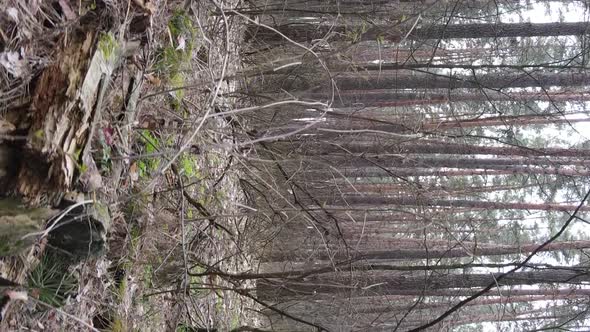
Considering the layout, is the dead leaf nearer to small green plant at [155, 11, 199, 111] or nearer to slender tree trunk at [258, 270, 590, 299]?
small green plant at [155, 11, 199, 111]

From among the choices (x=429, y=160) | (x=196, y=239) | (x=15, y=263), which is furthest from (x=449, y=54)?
(x=15, y=263)

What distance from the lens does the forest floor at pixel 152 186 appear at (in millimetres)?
3078

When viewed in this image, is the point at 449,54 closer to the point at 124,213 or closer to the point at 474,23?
the point at 474,23

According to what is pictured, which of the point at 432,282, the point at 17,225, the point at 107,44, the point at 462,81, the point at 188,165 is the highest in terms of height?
the point at 462,81

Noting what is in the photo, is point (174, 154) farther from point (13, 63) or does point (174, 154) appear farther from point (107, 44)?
point (13, 63)

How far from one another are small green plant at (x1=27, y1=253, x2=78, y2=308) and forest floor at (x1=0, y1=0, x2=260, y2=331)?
63mm

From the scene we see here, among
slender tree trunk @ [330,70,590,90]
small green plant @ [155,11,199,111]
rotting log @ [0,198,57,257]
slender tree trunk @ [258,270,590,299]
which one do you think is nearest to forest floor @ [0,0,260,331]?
small green plant @ [155,11,199,111]

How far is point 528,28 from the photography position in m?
6.75

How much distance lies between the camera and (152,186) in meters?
3.71

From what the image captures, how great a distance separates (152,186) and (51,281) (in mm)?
1071

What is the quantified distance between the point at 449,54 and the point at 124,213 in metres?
5.69

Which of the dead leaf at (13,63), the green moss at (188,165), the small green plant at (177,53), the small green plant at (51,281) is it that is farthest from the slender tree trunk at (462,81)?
the dead leaf at (13,63)

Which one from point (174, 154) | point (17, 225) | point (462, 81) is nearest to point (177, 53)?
point (174, 154)

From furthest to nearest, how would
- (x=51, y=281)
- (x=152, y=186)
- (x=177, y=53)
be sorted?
(x=177, y=53) < (x=152, y=186) < (x=51, y=281)
